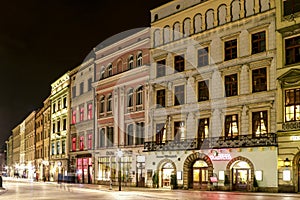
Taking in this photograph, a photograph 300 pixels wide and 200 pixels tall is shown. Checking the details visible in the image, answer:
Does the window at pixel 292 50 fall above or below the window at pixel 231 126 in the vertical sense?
above

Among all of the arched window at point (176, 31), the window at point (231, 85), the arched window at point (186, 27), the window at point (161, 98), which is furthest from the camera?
the window at point (161, 98)

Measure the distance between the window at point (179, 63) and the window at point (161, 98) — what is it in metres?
2.90

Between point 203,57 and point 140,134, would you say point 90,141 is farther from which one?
point 203,57

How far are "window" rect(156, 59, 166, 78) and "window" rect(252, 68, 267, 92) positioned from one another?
11854 millimetres

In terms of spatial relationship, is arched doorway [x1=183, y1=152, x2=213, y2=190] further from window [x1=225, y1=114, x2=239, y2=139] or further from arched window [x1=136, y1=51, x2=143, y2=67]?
arched window [x1=136, y1=51, x2=143, y2=67]

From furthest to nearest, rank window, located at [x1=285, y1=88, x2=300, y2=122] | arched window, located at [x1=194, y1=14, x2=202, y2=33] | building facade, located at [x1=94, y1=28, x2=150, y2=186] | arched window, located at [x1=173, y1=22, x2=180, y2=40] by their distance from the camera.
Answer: building facade, located at [x1=94, y1=28, x2=150, y2=186] < arched window, located at [x1=173, y1=22, x2=180, y2=40] < arched window, located at [x1=194, y1=14, x2=202, y2=33] < window, located at [x1=285, y1=88, x2=300, y2=122]

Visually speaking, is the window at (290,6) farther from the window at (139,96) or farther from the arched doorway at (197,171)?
the window at (139,96)

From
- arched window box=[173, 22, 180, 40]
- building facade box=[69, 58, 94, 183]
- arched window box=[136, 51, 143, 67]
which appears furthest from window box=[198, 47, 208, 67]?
building facade box=[69, 58, 94, 183]

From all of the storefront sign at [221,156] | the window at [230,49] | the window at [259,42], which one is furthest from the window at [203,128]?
the window at [259,42]

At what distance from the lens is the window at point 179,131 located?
49.7 meters

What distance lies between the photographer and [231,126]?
44.4 metres

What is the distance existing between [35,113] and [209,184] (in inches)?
2871

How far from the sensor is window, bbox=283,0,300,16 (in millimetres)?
39000

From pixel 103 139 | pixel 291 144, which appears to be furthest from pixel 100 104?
pixel 291 144
